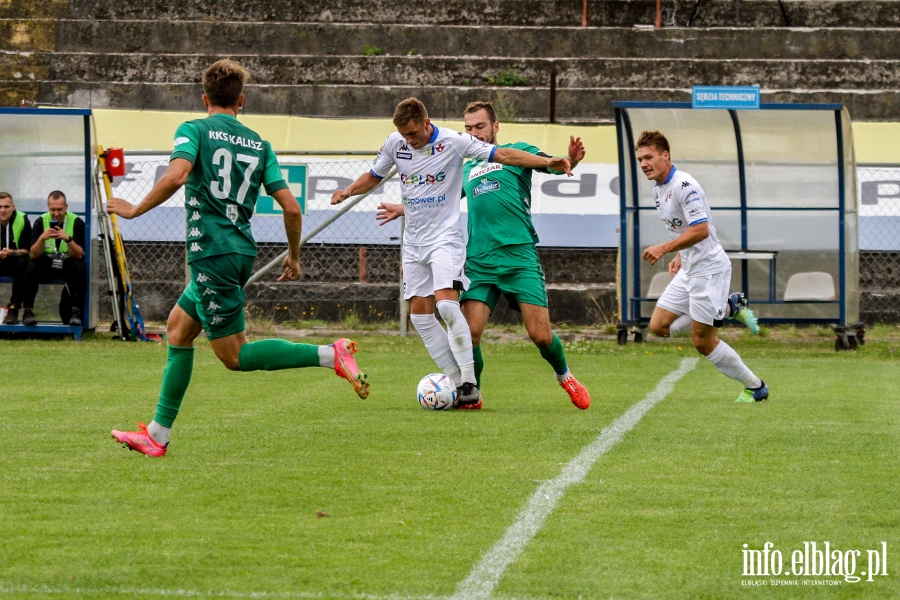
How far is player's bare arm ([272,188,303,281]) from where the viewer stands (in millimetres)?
6020

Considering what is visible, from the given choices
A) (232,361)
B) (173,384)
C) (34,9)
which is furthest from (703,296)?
(34,9)

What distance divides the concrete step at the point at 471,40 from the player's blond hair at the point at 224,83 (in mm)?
14407

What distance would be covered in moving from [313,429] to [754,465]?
2531 mm

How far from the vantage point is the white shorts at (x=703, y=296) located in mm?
8984

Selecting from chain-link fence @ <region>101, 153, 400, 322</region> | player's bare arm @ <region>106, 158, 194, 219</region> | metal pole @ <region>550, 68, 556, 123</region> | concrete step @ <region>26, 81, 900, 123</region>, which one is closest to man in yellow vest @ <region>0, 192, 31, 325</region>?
chain-link fence @ <region>101, 153, 400, 322</region>

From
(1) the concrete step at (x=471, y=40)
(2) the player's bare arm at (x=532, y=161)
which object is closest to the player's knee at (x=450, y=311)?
(2) the player's bare arm at (x=532, y=161)

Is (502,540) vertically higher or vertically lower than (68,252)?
lower

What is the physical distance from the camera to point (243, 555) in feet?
13.5

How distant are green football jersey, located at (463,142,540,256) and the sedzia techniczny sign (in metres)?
4.69

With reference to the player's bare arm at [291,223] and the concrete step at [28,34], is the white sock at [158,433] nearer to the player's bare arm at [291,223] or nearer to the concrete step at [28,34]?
the player's bare arm at [291,223]

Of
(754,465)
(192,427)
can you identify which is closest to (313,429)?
(192,427)

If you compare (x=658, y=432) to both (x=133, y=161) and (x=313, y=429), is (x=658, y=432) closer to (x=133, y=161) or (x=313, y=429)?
(x=313, y=429)

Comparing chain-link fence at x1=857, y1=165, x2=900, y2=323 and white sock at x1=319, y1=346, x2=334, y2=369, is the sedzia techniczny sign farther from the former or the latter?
chain-link fence at x1=857, y1=165, x2=900, y2=323

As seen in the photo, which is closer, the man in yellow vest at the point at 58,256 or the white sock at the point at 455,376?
the white sock at the point at 455,376
